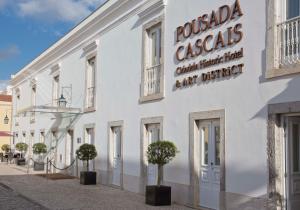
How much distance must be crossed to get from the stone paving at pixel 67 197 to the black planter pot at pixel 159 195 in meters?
0.20

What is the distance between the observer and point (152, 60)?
42.3ft

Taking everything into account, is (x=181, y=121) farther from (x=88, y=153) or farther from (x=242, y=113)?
(x=88, y=153)

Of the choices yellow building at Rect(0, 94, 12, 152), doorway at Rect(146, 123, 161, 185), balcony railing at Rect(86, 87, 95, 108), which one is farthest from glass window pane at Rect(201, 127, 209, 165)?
yellow building at Rect(0, 94, 12, 152)

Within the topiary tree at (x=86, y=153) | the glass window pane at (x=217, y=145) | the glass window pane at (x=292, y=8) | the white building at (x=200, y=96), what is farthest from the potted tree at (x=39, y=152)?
the glass window pane at (x=292, y=8)

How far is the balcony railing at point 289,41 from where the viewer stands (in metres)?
7.82

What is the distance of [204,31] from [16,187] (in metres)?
8.54

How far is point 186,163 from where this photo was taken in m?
10.7

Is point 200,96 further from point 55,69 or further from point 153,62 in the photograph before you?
point 55,69

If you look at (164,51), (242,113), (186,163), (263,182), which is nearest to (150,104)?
(164,51)

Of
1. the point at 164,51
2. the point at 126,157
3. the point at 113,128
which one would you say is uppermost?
the point at 164,51

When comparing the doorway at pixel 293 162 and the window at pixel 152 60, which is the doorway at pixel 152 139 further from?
the doorway at pixel 293 162

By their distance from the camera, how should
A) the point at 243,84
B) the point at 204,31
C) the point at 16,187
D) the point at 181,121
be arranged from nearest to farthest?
the point at 243,84
the point at 204,31
the point at 181,121
the point at 16,187

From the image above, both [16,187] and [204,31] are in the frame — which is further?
[16,187]

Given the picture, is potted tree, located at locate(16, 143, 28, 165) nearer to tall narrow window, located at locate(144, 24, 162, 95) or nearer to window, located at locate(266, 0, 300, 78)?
tall narrow window, located at locate(144, 24, 162, 95)
